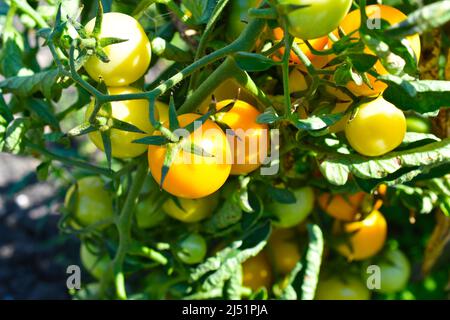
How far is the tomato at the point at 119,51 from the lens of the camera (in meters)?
0.59

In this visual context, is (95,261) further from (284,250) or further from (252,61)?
(252,61)

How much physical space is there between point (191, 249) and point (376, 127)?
326 mm

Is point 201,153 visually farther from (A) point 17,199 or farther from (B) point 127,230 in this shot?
(A) point 17,199

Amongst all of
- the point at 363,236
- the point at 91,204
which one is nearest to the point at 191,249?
the point at 91,204

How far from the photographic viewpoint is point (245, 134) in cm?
63

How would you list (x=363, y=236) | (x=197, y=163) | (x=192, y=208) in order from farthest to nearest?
(x=363, y=236) < (x=192, y=208) < (x=197, y=163)

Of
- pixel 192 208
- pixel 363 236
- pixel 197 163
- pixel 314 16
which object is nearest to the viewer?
pixel 314 16

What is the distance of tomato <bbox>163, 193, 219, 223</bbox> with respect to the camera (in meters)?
0.78

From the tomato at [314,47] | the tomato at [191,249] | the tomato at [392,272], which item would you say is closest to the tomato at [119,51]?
the tomato at [314,47]

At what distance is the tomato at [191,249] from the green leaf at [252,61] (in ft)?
Result: 1.07

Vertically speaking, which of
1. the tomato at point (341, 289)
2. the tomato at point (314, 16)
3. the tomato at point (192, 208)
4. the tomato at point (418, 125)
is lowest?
the tomato at point (341, 289)

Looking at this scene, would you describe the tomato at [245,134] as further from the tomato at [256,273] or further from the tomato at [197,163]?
the tomato at [256,273]

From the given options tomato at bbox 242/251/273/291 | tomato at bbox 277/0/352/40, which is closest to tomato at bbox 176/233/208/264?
tomato at bbox 242/251/273/291

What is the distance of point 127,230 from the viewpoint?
742mm
